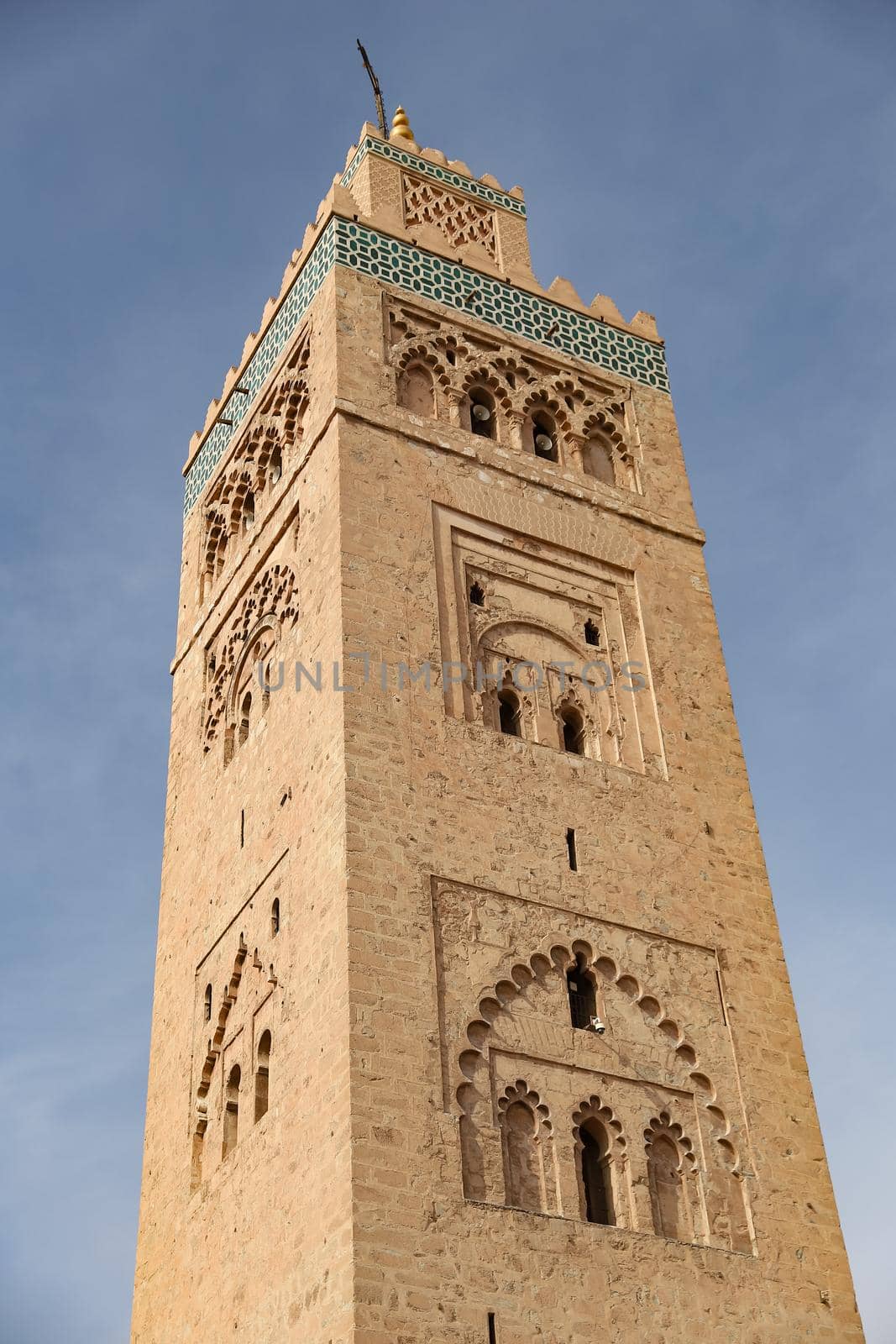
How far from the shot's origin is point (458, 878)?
10062 millimetres

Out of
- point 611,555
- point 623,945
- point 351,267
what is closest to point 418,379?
point 351,267

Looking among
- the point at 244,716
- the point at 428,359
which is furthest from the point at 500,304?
the point at 244,716

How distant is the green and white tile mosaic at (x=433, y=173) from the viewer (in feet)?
47.9

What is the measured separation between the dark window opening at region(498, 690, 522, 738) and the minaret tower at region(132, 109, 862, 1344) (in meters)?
0.02

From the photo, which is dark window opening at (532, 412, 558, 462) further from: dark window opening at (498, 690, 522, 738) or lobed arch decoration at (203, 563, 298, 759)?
dark window opening at (498, 690, 522, 738)

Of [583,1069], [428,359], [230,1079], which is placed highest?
[428,359]

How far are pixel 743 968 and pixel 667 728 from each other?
173cm

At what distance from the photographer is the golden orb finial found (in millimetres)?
15398

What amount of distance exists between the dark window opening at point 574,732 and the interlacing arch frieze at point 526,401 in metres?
2.17

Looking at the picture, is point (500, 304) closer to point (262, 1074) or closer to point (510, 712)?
point (510, 712)

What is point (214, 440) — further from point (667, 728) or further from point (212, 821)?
point (667, 728)

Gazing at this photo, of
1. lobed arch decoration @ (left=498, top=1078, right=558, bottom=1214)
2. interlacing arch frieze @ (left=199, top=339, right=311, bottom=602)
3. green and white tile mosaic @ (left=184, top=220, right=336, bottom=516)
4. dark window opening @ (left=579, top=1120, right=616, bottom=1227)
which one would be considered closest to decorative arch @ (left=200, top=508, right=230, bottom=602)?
interlacing arch frieze @ (left=199, top=339, right=311, bottom=602)

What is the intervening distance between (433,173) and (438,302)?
2035 millimetres

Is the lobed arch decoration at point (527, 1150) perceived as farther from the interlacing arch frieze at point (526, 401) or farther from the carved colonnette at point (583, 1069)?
the interlacing arch frieze at point (526, 401)
